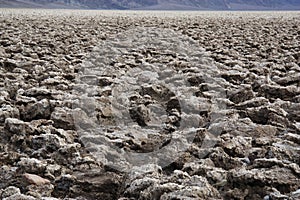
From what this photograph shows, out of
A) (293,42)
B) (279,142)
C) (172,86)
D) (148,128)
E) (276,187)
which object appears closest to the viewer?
(276,187)

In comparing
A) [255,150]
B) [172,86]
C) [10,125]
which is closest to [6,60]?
[172,86]

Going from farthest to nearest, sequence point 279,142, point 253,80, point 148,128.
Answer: point 253,80
point 148,128
point 279,142

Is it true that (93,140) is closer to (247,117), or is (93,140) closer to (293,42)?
(247,117)

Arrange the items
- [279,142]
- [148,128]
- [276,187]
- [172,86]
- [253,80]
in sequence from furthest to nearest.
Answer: [253,80] < [172,86] < [148,128] < [279,142] < [276,187]

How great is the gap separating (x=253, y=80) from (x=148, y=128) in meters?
1.94

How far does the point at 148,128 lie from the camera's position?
318cm

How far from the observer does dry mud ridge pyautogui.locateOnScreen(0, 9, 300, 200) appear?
2166 mm

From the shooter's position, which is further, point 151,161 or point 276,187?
point 151,161

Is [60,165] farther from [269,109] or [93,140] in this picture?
[269,109]

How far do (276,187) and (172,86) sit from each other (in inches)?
95.3

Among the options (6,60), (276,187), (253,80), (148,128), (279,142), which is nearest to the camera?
(276,187)

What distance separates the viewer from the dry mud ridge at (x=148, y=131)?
217 cm

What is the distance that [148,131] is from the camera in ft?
10.2

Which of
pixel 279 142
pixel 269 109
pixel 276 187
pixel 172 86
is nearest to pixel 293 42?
pixel 172 86
